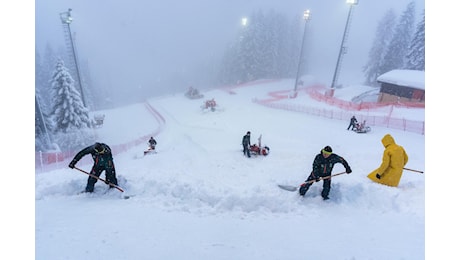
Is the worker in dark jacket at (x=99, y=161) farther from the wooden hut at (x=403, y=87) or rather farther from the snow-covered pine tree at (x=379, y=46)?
the snow-covered pine tree at (x=379, y=46)

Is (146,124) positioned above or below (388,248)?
below

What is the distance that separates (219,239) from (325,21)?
143m

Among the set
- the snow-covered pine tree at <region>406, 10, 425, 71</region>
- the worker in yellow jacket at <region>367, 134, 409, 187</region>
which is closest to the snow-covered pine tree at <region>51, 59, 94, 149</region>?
the worker in yellow jacket at <region>367, 134, 409, 187</region>

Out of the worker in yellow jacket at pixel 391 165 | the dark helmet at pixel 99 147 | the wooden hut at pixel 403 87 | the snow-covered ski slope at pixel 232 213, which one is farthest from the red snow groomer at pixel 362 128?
the dark helmet at pixel 99 147

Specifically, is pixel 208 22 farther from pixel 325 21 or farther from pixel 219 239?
pixel 219 239

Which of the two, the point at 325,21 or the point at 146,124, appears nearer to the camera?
the point at 146,124

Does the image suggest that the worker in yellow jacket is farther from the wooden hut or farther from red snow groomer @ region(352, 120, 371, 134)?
the wooden hut

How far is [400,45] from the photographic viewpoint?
4244 centimetres

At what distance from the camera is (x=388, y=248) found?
5.05 m

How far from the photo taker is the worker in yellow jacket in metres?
7.89

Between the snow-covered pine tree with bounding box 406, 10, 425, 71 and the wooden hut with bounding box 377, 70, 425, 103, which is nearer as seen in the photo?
the wooden hut with bounding box 377, 70, 425, 103

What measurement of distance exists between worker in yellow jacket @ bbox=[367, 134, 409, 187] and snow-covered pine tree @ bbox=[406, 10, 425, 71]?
3621 centimetres

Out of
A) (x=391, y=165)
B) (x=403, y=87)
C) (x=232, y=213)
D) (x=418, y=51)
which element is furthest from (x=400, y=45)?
(x=232, y=213)

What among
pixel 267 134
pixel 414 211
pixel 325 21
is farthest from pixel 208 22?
pixel 414 211
